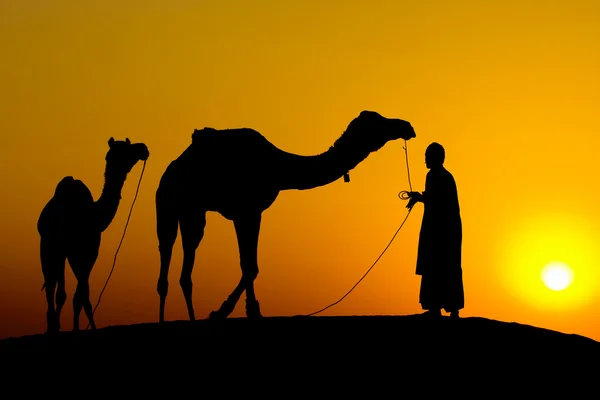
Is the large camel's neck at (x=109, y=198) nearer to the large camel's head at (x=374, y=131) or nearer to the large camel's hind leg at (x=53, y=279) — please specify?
the large camel's hind leg at (x=53, y=279)

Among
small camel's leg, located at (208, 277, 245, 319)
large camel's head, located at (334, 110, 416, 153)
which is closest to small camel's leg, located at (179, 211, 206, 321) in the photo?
small camel's leg, located at (208, 277, 245, 319)

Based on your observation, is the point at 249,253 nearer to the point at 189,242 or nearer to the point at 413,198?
the point at 189,242

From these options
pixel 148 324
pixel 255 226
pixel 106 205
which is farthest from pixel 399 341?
pixel 106 205

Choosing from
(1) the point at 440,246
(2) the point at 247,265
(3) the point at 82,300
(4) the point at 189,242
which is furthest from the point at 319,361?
(3) the point at 82,300

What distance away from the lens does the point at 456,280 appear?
19547 millimetres

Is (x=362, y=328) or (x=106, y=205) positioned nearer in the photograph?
(x=362, y=328)

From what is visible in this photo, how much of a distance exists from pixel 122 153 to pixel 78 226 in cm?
171

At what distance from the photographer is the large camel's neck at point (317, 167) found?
838 inches

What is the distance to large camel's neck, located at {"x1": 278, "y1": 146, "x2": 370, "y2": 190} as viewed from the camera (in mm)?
21297

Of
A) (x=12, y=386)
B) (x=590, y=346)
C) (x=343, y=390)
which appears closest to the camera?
(x=343, y=390)

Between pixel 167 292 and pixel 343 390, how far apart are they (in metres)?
7.90

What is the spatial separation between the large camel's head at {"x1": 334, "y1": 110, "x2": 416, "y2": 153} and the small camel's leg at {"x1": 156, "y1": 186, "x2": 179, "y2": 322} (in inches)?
164

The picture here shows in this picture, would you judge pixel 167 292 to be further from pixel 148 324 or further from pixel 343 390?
pixel 343 390

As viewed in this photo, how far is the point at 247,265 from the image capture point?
21.2 metres
